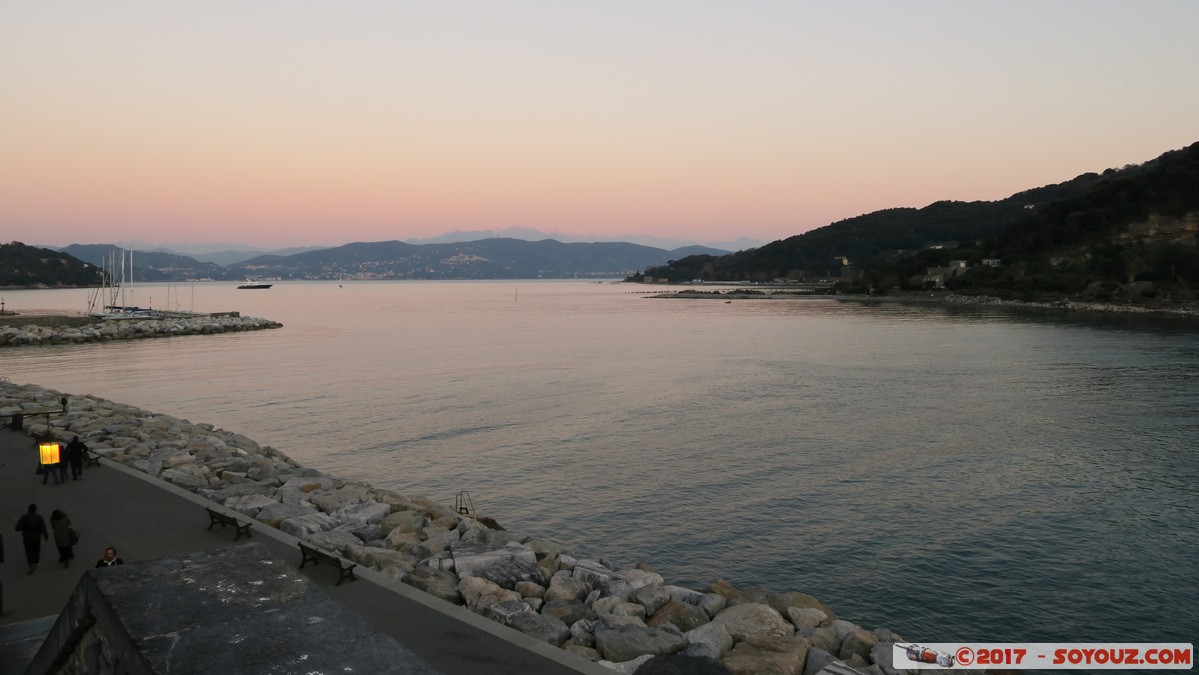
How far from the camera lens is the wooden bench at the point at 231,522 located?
1231 cm

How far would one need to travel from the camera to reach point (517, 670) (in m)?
8.06

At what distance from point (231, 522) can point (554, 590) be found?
5.70m

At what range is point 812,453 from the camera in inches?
946

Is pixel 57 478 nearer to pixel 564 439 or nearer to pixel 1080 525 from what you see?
pixel 564 439

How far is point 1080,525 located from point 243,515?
1829cm

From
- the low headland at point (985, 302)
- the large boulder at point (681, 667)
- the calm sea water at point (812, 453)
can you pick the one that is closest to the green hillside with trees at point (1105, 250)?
the low headland at point (985, 302)

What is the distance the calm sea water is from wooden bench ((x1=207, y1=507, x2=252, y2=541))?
21.3 ft

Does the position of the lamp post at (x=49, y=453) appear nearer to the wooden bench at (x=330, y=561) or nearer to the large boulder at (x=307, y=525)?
A: the large boulder at (x=307, y=525)

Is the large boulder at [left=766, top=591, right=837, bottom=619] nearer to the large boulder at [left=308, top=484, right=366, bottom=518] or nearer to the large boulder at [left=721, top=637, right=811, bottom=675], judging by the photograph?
the large boulder at [left=721, top=637, right=811, bottom=675]

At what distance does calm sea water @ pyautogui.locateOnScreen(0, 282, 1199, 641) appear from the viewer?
46.6 ft

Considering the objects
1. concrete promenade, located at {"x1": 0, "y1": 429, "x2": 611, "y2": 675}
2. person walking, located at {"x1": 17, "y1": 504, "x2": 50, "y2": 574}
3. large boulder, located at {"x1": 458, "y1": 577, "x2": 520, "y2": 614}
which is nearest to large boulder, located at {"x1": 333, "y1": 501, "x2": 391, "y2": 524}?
concrete promenade, located at {"x1": 0, "y1": 429, "x2": 611, "y2": 675}

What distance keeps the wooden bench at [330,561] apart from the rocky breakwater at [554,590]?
3.03 feet

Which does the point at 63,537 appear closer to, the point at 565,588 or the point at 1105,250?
the point at 565,588

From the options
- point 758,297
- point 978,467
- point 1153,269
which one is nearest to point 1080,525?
point 978,467
